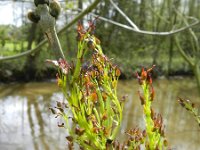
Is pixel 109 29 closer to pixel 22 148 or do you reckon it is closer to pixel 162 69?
pixel 162 69

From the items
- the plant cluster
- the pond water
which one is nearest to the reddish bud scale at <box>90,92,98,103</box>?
the plant cluster

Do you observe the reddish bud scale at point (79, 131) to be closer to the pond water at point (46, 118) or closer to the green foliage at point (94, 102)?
the green foliage at point (94, 102)

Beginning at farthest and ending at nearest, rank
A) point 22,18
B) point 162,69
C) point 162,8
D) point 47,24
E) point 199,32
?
point 162,69, point 162,8, point 22,18, point 199,32, point 47,24

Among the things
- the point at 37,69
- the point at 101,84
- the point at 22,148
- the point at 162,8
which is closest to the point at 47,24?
the point at 101,84

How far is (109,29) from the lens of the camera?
1616cm

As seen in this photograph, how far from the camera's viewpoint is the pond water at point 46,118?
7.10m

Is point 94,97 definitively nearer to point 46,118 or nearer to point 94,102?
point 94,102

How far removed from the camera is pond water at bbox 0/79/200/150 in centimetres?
710

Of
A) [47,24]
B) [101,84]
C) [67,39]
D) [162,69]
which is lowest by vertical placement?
[162,69]

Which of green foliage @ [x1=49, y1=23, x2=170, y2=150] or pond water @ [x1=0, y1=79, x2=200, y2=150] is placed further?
pond water @ [x1=0, y1=79, x2=200, y2=150]

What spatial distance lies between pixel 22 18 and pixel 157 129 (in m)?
13.8

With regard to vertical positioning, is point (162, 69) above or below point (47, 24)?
below

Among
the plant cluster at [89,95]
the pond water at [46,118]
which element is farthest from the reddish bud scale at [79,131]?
the pond water at [46,118]

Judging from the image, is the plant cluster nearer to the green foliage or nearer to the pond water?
the green foliage
